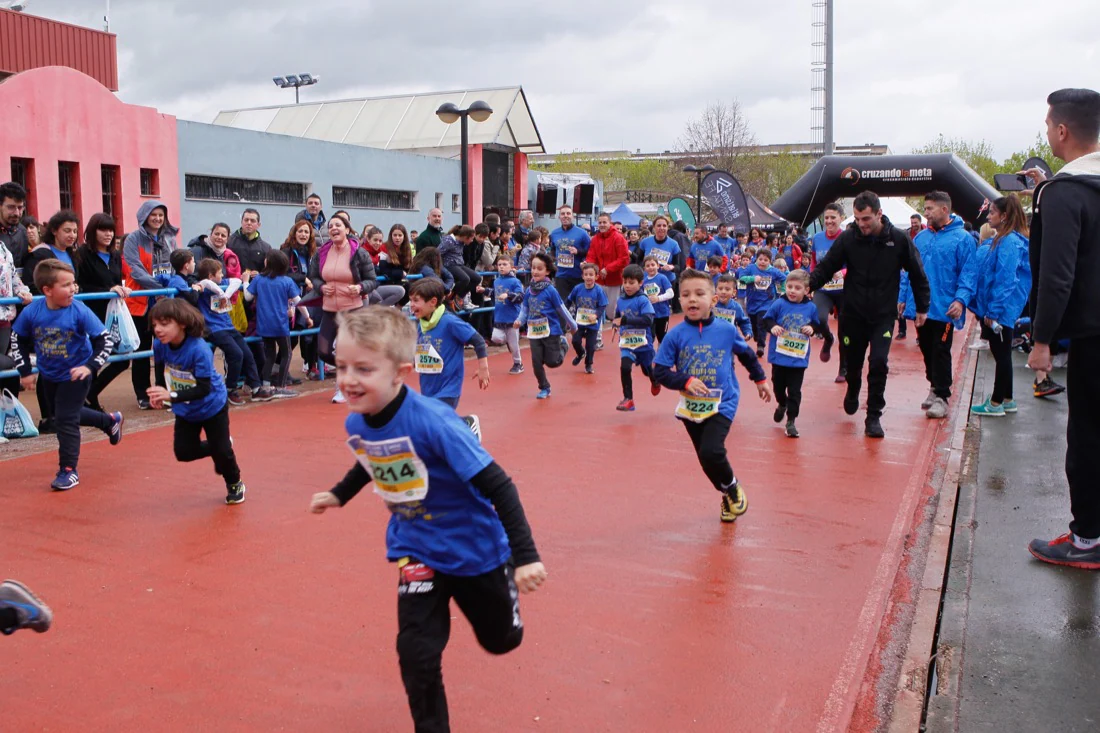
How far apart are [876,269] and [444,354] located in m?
4.14

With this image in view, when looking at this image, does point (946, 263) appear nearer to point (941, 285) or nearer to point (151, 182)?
point (941, 285)

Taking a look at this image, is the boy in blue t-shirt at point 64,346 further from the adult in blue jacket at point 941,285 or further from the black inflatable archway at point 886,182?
the black inflatable archway at point 886,182

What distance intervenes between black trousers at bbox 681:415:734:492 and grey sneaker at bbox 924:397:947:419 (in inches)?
174

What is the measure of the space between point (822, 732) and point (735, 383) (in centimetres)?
305

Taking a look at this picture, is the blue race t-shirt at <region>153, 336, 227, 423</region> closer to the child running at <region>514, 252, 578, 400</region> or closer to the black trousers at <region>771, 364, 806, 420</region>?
the child running at <region>514, 252, 578, 400</region>

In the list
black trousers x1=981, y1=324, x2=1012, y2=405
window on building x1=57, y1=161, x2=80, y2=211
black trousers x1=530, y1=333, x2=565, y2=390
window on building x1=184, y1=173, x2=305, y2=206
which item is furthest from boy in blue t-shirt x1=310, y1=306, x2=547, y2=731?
window on building x1=184, y1=173, x2=305, y2=206

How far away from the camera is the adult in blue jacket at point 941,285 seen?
949 cm

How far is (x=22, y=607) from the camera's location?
3.44 m

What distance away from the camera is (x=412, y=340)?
11.1ft

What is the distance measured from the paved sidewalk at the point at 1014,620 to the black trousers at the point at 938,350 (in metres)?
2.11

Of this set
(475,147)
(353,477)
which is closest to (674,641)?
(353,477)

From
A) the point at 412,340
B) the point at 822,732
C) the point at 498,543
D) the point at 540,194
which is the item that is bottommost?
the point at 822,732

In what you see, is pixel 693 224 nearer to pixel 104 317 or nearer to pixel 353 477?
pixel 104 317

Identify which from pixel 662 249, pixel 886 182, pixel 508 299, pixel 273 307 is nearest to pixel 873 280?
pixel 508 299
